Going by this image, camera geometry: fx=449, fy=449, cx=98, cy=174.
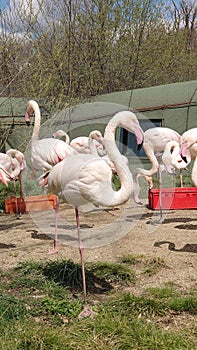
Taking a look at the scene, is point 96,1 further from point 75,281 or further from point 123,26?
point 75,281

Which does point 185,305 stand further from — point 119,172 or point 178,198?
point 178,198

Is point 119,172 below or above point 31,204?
above

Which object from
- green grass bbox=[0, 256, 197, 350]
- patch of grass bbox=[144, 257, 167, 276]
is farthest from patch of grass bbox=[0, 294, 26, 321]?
patch of grass bbox=[144, 257, 167, 276]

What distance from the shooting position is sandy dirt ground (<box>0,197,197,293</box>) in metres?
4.45

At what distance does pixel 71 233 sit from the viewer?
6270mm

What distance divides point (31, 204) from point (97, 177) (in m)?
4.04

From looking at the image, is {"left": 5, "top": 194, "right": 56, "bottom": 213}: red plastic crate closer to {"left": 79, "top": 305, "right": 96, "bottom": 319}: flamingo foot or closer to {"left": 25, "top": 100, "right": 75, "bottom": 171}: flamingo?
{"left": 25, "top": 100, "right": 75, "bottom": 171}: flamingo

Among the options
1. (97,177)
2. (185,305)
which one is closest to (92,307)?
(185,305)

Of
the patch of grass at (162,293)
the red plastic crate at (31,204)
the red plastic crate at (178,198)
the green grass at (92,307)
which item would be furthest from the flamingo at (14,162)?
the patch of grass at (162,293)

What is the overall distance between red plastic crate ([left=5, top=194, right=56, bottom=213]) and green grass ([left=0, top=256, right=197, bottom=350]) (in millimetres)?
3053

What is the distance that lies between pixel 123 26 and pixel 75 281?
11.7m

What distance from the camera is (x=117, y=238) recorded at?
5867 mm

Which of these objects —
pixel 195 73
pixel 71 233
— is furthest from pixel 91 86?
pixel 71 233

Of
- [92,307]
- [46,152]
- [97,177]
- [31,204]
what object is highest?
[46,152]
